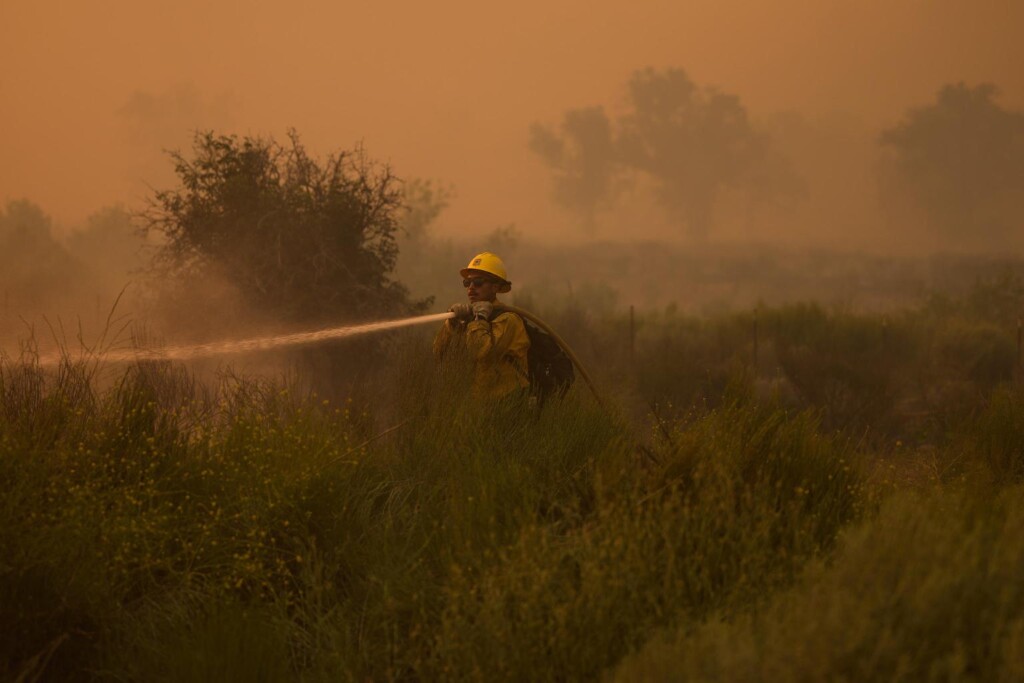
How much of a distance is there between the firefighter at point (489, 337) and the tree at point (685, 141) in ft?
268

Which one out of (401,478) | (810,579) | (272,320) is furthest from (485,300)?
(272,320)

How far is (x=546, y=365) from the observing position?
8297mm

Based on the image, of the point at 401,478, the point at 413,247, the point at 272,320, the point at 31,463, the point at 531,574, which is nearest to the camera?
the point at 531,574

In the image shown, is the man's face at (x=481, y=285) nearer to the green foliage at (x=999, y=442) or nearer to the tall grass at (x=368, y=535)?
the tall grass at (x=368, y=535)

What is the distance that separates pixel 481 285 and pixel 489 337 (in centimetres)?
46

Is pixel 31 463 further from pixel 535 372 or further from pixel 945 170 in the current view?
pixel 945 170

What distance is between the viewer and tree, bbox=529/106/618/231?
8962 cm

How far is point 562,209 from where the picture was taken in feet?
309

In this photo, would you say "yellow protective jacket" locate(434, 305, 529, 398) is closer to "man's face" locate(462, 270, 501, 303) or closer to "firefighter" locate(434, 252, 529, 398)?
"firefighter" locate(434, 252, 529, 398)

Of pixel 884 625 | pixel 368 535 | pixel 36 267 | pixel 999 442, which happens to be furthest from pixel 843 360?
pixel 36 267

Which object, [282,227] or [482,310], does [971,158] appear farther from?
[482,310]

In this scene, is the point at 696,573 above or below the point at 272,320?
below

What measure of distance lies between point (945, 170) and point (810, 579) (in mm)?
92982

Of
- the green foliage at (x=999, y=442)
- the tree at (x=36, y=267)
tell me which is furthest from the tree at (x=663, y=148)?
the green foliage at (x=999, y=442)
